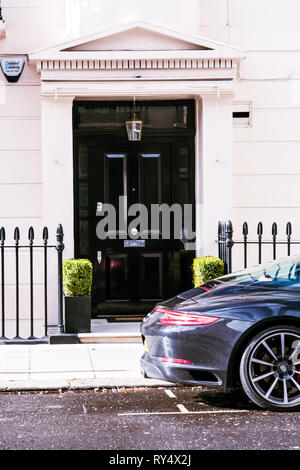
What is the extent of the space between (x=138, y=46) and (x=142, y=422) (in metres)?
5.97

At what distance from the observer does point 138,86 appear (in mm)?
10148

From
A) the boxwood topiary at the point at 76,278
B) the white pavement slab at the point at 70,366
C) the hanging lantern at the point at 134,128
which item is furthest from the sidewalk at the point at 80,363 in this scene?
the hanging lantern at the point at 134,128

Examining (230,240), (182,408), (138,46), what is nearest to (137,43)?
(138,46)

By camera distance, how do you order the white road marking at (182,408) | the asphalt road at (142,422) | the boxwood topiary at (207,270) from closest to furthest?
the asphalt road at (142,422) < the white road marking at (182,408) < the boxwood topiary at (207,270)

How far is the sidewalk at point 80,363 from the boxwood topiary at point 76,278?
0.55 meters

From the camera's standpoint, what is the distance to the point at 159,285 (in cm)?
1075

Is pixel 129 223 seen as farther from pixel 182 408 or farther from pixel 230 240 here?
pixel 182 408

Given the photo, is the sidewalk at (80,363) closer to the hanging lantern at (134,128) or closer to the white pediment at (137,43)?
the hanging lantern at (134,128)

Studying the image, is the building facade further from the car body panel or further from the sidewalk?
the car body panel

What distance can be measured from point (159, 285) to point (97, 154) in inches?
80.5

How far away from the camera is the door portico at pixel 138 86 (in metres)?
10.0

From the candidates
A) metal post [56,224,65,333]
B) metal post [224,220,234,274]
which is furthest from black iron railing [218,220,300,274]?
metal post [56,224,65,333]
